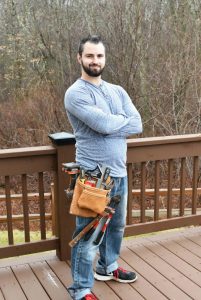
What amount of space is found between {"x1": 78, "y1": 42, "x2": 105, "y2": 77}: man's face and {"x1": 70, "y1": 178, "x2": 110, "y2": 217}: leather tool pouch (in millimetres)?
662

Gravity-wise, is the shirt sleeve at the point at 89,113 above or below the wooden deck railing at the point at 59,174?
above

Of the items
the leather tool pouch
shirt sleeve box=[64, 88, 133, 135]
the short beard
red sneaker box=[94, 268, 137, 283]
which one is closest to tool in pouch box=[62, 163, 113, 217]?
the leather tool pouch

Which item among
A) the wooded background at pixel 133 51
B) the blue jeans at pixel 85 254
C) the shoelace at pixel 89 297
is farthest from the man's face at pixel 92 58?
the wooded background at pixel 133 51

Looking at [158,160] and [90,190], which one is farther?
[158,160]

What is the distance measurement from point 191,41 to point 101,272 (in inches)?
272

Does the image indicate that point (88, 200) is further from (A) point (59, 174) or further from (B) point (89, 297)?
(A) point (59, 174)

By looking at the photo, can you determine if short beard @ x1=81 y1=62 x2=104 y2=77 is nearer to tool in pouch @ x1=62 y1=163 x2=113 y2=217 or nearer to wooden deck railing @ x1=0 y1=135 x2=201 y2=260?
tool in pouch @ x1=62 y1=163 x2=113 y2=217

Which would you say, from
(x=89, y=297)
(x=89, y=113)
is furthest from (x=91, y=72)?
(x=89, y=297)

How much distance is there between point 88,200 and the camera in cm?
235

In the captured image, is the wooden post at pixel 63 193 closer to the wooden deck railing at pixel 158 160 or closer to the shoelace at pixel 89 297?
the wooden deck railing at pixel 158 160

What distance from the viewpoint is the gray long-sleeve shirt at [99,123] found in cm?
236

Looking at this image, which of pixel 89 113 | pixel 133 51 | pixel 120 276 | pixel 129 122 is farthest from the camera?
pixel 133 51

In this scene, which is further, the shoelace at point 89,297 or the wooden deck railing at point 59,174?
the wooden deck railing at point 59,174

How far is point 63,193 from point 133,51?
6277mm
